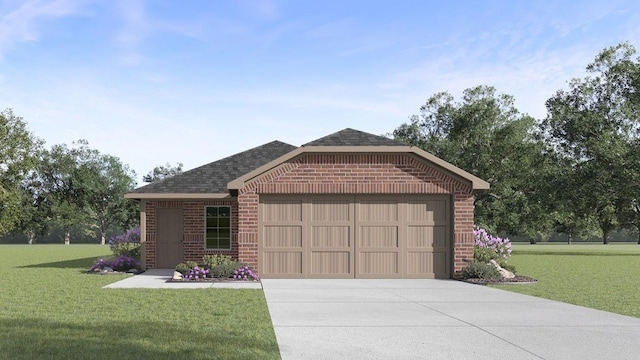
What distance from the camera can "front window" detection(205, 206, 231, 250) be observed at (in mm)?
23844

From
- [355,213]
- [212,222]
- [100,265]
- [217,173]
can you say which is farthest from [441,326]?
[100,265]

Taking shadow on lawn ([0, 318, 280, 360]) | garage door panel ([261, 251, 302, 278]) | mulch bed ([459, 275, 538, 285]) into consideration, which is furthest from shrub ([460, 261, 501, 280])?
shadow on lawn ([0, 318, 280, 360])

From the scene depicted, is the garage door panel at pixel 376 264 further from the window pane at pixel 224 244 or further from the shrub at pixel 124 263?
the shrub at pixel 124 263

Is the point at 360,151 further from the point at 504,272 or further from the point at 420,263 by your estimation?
the point at 504,272

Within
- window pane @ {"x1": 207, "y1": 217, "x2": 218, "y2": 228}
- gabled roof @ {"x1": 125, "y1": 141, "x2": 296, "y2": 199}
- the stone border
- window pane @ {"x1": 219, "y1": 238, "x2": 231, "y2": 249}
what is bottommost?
the stone border

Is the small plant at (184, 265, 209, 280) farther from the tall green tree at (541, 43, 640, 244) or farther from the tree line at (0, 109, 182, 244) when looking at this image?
the tree line at (0, 109, 182, 244)

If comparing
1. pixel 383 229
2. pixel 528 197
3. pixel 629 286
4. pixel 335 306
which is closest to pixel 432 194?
pixel 383 229

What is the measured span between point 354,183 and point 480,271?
486 cm

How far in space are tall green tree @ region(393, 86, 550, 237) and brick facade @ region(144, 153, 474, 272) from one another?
2832 centimetres

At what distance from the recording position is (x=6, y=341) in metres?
8.98

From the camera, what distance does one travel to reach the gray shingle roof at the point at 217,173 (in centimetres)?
2348

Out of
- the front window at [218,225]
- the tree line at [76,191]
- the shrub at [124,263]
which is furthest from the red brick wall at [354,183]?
the tree line at [76,191]

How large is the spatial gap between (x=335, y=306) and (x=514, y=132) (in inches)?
1516

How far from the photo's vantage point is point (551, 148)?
46.2m
